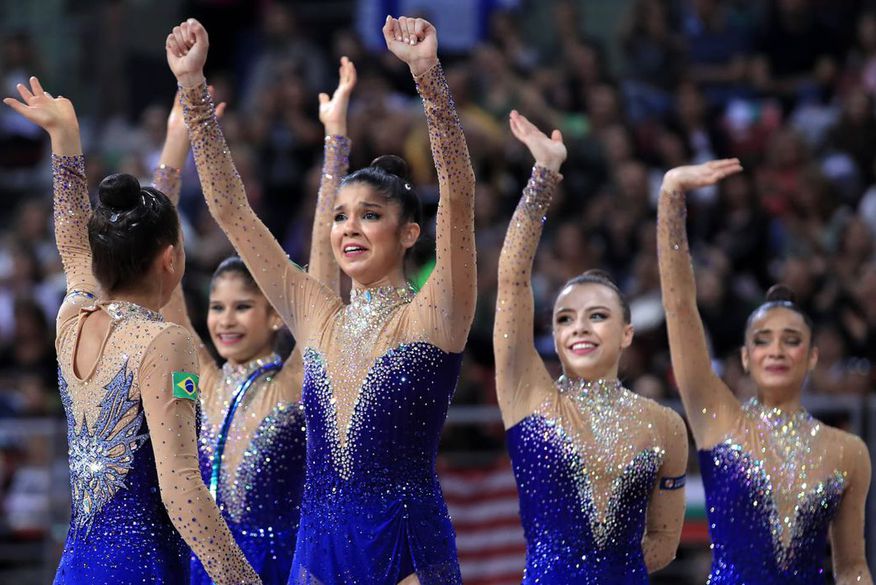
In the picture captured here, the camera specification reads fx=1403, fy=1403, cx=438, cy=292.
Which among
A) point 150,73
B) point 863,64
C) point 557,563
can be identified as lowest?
point 557,563

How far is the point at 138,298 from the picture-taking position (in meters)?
3.13

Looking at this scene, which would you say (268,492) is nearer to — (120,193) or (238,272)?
(238,272)

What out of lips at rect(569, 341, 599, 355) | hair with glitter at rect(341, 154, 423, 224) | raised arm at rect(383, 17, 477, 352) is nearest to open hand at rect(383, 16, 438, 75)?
raised arm at rect(383, 17, 477, 352)

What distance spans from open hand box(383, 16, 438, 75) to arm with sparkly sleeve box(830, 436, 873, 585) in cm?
181

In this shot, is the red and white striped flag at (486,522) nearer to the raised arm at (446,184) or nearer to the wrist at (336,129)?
the wrist at (336,129)

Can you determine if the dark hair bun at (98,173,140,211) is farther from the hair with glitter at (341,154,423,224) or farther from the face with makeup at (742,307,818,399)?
the face with makeup at (742,307,818,399)

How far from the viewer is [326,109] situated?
434cm

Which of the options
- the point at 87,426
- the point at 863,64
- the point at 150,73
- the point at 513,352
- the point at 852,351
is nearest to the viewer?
the point at 87,426

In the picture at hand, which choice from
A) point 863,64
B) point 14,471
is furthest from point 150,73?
point 863,64

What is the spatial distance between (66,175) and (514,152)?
5.03 metres

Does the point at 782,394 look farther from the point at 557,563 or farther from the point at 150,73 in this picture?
the point at 150,73

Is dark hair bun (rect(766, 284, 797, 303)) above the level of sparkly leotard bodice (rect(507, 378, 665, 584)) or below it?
above

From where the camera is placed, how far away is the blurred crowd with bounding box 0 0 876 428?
24.1ft

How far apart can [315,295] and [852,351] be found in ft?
13.4
